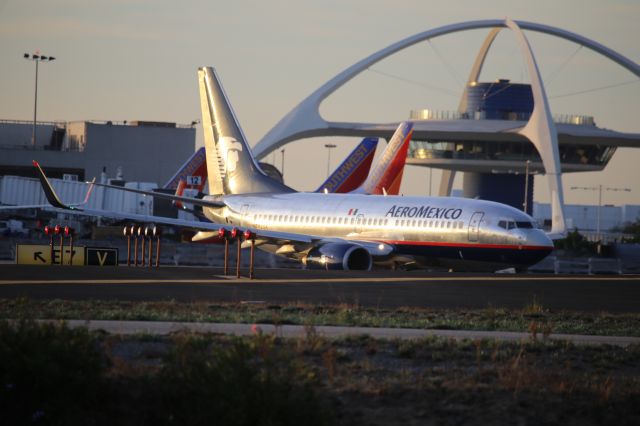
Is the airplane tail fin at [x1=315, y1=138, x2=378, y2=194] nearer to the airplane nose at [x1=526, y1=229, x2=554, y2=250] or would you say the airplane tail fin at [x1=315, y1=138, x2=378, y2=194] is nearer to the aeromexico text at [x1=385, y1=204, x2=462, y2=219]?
the aeromexico text at [x1=385, y1=204, x2=462, y2=219]

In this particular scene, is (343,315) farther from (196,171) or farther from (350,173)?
(196,171)

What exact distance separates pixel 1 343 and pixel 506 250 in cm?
3224

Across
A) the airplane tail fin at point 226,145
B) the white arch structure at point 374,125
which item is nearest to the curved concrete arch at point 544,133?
the white arch structure at point 374,125

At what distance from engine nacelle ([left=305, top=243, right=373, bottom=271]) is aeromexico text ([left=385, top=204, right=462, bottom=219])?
2549 mm

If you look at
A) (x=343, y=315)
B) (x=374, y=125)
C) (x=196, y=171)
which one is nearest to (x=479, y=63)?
(x=374, y=125)

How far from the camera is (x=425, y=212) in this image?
50.6 meters

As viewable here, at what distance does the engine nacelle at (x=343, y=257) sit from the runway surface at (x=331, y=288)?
626 centimetres

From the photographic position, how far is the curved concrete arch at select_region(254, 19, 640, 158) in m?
131

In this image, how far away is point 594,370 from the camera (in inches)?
810

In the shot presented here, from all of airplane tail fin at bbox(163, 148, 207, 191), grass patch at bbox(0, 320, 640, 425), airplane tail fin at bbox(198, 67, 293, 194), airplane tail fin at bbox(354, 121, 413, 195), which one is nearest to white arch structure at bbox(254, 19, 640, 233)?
airplane tail fin at bbox(163, 148, 207, 191)

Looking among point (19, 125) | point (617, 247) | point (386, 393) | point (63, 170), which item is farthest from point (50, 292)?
point (19, 125)

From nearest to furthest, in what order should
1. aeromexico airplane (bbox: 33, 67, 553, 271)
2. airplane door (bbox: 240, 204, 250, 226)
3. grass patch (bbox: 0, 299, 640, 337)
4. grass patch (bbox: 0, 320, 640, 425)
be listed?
1. grass patch (bbox: 0, 320, 640, 425)
2. grass patch (bbox: 0, 299, 640, 337)
3. aeromexico airplane (bbox: 33, 67, 553, 271)
4. airplane door (bbox: 240, 204, 250, 226)

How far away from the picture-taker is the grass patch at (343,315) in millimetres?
25328

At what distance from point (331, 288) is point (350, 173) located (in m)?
49.8
